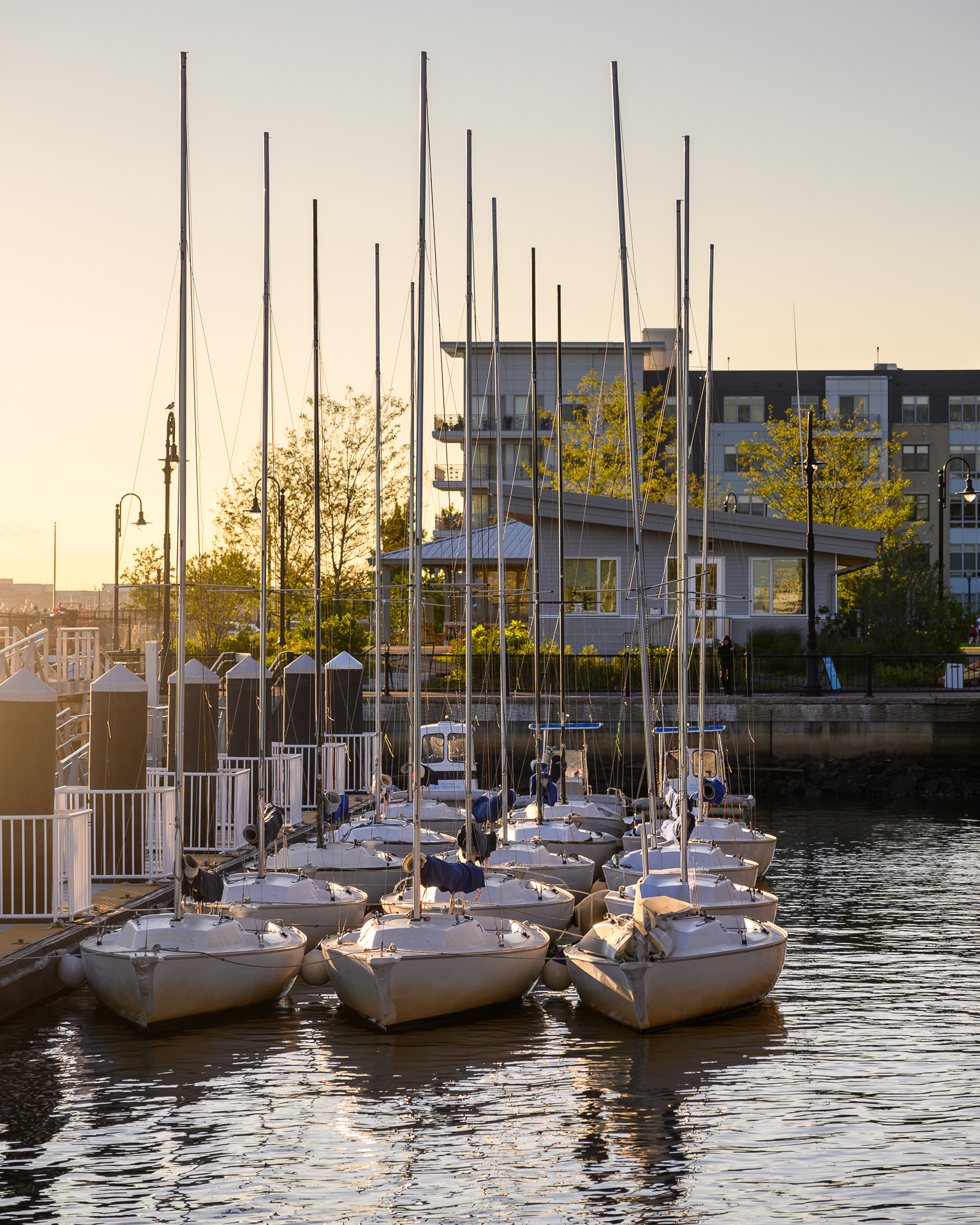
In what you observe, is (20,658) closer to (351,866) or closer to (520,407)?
(351,866)

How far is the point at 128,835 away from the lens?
68.2 ft

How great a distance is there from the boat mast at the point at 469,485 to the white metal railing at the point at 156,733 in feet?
23.7

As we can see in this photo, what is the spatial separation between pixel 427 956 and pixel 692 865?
684 centimetres

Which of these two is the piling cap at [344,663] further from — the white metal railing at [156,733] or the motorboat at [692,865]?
the motorboat at [692,865]

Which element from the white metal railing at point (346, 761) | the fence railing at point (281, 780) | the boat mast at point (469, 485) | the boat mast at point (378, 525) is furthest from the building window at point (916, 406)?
the boat mast at point (469, 485)

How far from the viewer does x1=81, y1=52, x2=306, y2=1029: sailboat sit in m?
14.8

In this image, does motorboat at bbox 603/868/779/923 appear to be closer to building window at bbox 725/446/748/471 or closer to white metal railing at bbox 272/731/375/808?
white metal railing at bbox 272/731/375/808

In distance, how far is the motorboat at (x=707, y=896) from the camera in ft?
56.2

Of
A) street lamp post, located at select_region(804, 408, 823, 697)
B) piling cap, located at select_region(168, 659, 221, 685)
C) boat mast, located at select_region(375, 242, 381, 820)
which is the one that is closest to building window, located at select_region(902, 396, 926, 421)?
street lamp post, located at select_region(804, 408, 823, 697)

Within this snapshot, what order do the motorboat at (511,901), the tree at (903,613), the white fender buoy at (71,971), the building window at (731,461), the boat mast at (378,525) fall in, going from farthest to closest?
the building window at (731,461) → the tree at (903,613) → the boat mast at (378,525) → the motorboat at (511,901) → the white fender buoy at (71,971)

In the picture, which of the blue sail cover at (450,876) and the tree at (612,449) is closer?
the blue sail cover at (450,876)

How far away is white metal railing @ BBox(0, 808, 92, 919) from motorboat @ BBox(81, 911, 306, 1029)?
1.77 meters

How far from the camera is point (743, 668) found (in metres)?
42.5

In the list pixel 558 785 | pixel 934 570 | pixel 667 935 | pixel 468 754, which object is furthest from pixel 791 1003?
pixel 934 570
